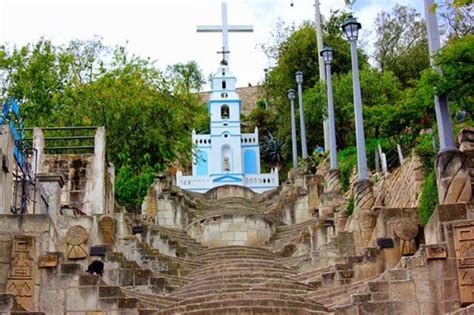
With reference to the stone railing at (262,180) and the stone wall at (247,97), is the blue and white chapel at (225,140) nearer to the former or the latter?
the stone railing at (262,180)

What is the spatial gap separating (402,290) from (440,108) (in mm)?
3871

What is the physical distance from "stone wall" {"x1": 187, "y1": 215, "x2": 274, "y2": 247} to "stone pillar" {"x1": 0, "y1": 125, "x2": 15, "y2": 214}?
13.1 metres

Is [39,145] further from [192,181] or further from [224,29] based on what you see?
[224,29]

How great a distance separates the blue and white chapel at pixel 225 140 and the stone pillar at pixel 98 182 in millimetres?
28280

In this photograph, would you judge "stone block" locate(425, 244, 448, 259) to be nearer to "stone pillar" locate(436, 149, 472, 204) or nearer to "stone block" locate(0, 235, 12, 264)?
"stone pillar" locate(436, 149, 472, 204)

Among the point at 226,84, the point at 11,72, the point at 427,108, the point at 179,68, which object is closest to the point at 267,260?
the point at 427,108

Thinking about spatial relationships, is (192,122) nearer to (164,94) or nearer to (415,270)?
(164,94)

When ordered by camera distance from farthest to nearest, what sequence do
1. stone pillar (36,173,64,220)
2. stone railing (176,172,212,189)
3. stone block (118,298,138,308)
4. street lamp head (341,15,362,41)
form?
1. stone railing (176,172,212,189)
2. street lamp head (341,15,362,41)
3. stone pillar (36,173,64,220)
4. stone block (118,298,138,308)

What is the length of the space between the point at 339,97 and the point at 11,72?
13.7 meters

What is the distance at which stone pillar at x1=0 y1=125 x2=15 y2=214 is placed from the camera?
16594 millimetres

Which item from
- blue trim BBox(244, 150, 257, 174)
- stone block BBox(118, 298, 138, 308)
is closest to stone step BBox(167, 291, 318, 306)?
stone block BBox(118, 298, 138, 308)

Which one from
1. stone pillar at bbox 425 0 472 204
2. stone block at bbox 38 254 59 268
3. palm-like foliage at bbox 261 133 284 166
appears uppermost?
palm-like foliage at bbox 261 133 284 166

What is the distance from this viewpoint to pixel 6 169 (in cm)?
1666

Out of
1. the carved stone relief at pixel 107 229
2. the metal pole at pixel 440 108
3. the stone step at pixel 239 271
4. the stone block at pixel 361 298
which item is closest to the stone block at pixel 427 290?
the stone block at pixel 361 298
